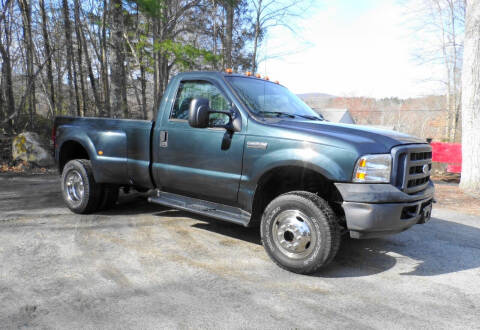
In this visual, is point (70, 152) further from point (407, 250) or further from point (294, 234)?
point (407, 250)

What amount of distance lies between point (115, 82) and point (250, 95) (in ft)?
32.8

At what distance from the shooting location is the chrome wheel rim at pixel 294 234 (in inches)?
132

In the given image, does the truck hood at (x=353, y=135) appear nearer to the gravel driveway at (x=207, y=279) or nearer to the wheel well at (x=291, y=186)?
the wheel well at (x=291, y=186)

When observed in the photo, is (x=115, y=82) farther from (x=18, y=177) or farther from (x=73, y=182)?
(x=73, y=182)

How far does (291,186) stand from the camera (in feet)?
13.2

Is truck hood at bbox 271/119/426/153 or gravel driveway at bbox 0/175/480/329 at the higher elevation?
truck hood at bbox 271/119/426/153

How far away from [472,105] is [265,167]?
24.0 feet

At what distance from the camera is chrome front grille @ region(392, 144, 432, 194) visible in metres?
3.17

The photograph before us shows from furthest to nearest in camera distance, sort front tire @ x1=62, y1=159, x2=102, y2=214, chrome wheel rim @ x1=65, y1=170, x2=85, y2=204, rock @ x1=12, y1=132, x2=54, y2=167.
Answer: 1. rock @ x1=12, y1=132, x2=54, y2=167
2. chrome wheel rim @ x1=65, y1=170, x2=85, y2=204
3. front tire @ x1=62, y1=159, x2=102, y2=214

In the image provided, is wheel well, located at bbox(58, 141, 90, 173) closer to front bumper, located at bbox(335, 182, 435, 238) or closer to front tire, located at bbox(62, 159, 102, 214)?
front tire, located at bbox(62, 159, 102, 214)

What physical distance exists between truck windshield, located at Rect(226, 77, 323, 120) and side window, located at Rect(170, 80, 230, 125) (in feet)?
0.77

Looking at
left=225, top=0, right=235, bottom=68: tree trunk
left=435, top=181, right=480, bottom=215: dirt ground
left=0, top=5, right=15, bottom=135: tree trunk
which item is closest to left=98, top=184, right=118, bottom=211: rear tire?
left=435, top=181, right=480, bottom=215: dirt ground

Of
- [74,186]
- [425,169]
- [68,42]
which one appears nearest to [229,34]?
[68,42]

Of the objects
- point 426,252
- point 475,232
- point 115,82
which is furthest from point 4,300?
point 115,82
